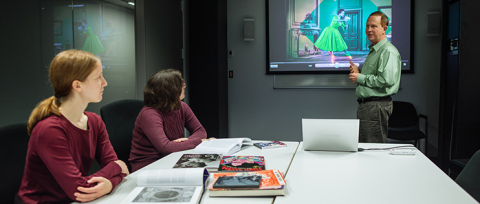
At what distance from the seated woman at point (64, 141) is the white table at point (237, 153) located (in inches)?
1.5

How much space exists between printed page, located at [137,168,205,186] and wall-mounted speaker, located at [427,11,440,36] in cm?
385

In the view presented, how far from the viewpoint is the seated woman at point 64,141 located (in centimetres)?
123

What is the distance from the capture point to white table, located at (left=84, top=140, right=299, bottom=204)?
1226mm

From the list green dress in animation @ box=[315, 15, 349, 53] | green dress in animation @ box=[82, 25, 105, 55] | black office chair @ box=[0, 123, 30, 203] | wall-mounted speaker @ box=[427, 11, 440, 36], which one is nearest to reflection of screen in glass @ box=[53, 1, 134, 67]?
green dress in animation @ box=[82, 25, 105, 55]

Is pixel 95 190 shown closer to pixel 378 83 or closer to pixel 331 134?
pixel 331 134

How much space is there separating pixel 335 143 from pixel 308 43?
2739 mm

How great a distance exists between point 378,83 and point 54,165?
2.47 metres

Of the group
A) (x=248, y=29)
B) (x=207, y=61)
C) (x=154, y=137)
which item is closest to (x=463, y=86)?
(x=248, y=29)

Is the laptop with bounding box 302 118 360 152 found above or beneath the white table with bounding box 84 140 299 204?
above

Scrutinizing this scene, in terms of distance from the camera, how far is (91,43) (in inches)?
117

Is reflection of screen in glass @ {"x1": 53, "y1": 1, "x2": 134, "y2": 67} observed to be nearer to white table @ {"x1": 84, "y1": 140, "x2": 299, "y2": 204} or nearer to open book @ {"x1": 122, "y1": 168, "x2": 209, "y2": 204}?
white table @ {"x1": 84, "y1": 140, "x2": 299, "y2": 204}

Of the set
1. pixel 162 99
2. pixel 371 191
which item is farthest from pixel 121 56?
pixel 371 191

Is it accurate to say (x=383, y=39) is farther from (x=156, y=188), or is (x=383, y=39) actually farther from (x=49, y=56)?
(x=49, y=56)

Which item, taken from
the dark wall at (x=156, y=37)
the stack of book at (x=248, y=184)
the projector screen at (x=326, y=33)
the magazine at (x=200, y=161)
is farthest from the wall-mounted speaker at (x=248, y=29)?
the stack of book at (x=248, y=184)
